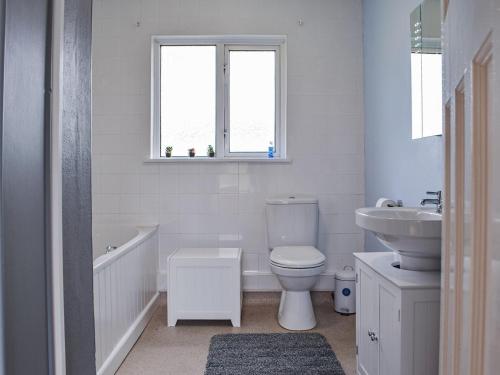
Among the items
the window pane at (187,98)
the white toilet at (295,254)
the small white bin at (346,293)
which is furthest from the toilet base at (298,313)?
the window pane at (187,98)

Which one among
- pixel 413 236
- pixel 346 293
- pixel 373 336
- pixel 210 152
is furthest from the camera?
pixel 210 152

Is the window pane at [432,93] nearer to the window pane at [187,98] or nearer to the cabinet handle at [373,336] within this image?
the cabinet handle at [373,336]

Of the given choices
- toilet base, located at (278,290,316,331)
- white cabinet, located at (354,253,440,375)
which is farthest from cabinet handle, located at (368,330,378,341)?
toilet base, located at (278,290,316,331)

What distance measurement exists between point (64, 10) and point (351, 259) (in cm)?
282

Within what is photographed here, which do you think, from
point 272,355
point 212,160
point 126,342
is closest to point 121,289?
point 126,342

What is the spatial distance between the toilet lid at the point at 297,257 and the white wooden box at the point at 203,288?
309mm

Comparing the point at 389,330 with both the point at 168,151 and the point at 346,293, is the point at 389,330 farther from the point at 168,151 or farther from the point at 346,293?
the point at 168,151

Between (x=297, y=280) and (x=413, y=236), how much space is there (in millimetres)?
1199

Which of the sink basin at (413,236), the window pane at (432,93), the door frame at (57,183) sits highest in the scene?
the window pane at (432,93)

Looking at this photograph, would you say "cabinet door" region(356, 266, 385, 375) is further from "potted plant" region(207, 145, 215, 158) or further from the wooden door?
"potted plant" region(207, 145, 215, 158)

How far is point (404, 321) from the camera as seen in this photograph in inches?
48.1

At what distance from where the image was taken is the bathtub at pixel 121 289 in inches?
67.6

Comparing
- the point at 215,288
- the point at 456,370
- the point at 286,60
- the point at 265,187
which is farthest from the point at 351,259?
the point at 456,370

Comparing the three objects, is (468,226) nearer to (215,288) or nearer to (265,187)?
(215,288)
